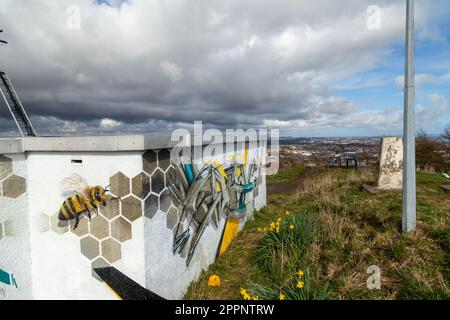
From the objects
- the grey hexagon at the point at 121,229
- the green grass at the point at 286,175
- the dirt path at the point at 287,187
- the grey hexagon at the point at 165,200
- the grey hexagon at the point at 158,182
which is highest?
the grey hexagon at the point at 158,182

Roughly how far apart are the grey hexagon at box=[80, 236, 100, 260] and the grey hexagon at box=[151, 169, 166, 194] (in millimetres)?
874

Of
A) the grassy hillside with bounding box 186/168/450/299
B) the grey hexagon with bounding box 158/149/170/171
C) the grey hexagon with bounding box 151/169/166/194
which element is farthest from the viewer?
the grassy hillside with bounding box 186/168/450/299

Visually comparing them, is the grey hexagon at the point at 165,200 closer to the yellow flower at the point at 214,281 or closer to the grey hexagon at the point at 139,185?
the grey hexagon at the point at 139,185

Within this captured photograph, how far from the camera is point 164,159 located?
3.35 m

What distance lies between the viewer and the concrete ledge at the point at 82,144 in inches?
108

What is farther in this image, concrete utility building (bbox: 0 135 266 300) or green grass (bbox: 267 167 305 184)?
green grass (bbox: 267 167 305 184)

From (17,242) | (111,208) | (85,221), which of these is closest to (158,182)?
(111,208)

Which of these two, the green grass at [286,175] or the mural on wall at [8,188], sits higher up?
the mural on wall at [8,188]

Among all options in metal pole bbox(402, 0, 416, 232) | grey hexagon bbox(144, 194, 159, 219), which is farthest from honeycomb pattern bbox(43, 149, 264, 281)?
metal pole bbox(402, 0, 416, 232)

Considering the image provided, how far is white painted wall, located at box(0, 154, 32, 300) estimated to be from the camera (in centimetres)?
303

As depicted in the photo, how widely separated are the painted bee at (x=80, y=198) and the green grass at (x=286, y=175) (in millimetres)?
12153

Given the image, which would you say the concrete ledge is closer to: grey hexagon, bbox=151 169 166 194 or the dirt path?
grey hexagon, bbox=151 169 166 194

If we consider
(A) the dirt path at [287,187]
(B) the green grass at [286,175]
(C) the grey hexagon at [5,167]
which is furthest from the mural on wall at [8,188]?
(B) the green grass at [286,175]

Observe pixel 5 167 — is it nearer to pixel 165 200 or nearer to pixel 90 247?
pixel 90 247
